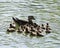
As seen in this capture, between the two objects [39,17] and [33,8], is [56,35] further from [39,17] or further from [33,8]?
[33,8]

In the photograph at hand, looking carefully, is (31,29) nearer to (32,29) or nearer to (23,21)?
(32,29)

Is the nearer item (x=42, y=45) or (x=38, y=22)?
(x=42, y=45)

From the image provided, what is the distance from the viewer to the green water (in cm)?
1423

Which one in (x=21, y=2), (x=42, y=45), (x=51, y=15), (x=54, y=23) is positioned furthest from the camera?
(x=21, y=2)

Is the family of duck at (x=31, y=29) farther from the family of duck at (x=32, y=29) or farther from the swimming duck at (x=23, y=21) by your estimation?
the swimming duck at (x=23, y=21)

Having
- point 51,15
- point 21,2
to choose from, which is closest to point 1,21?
point 51,15

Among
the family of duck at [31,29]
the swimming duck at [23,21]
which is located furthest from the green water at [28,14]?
the swimming duck at [23,21]

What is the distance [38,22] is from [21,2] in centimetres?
469

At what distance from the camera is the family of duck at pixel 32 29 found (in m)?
15.3

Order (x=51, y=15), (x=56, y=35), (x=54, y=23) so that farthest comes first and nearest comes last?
(x=51, y=15), (x=54, y=23), (x=56, y=35)

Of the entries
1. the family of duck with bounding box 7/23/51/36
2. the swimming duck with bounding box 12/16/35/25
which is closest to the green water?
the family of duck with bounding box 7/23/51/36

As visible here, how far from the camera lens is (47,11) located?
1931 centimetres

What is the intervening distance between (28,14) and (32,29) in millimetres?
3231

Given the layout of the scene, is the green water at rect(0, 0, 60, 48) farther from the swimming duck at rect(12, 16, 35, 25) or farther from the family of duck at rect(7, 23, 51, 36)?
the swimming duck at rect(12, 16, 35, 25)
